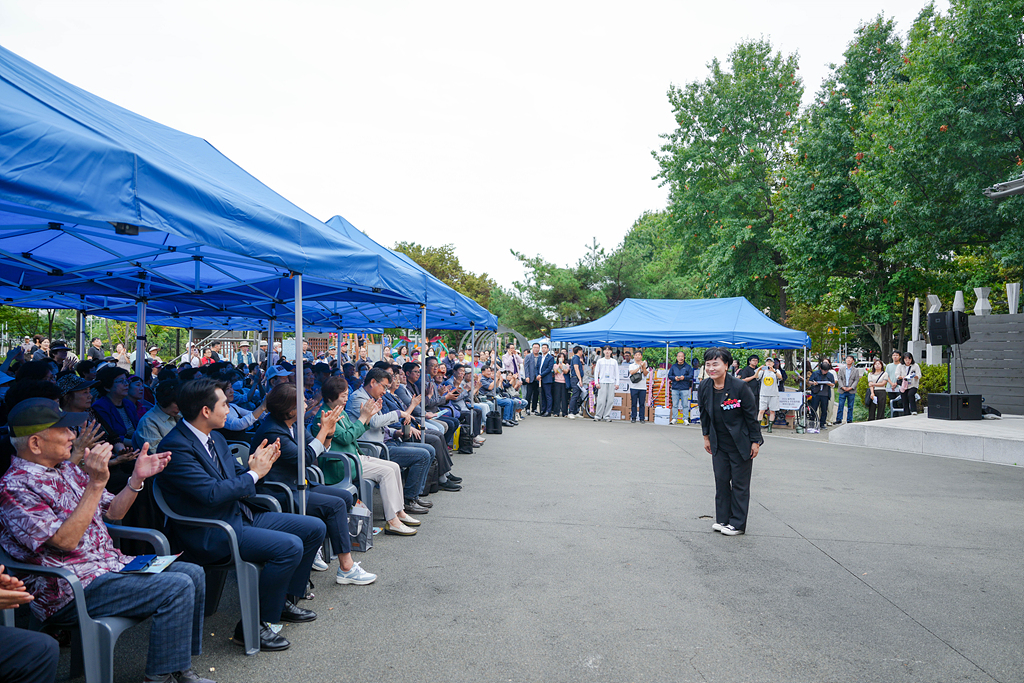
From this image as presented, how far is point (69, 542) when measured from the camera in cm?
284

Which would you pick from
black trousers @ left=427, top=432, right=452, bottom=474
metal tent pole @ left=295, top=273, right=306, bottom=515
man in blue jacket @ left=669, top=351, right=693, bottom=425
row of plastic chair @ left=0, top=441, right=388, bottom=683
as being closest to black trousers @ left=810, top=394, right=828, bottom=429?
man in blue jacket @ left=669, top=351, right=693, bottom=425

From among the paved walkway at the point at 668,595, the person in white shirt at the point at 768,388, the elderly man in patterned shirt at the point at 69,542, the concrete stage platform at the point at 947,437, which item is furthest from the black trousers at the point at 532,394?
the elderly man in patterned shirt at the point at 69,542

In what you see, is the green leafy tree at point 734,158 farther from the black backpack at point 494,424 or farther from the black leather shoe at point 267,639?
the black leather shoe at point 267,639

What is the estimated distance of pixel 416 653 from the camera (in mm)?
3656

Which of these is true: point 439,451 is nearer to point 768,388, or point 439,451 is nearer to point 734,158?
point 768,388

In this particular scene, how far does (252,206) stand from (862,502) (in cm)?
745

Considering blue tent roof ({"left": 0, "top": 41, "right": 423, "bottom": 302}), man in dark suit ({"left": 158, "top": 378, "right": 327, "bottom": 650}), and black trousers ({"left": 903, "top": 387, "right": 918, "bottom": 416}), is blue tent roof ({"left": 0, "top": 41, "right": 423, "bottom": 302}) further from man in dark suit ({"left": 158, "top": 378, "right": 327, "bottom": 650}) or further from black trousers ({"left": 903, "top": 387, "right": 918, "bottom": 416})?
black trousers ({"left": 903, "top": 387, "right": 918, "bottom": 416})

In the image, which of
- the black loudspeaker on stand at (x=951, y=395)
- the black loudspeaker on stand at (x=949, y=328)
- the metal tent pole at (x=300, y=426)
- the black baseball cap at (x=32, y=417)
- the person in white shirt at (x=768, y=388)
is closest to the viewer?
the black baseball cap at (x=32, y=417)

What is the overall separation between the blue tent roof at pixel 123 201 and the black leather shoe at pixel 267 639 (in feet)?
7.15

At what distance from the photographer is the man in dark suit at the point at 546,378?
1878 centimetres

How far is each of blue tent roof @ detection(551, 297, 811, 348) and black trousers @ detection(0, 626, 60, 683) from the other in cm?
1588

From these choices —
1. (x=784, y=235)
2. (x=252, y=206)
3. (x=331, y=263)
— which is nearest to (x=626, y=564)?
(x=331, y=263)

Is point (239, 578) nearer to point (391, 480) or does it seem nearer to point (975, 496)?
point (391, 480)

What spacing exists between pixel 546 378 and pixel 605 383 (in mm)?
1891
